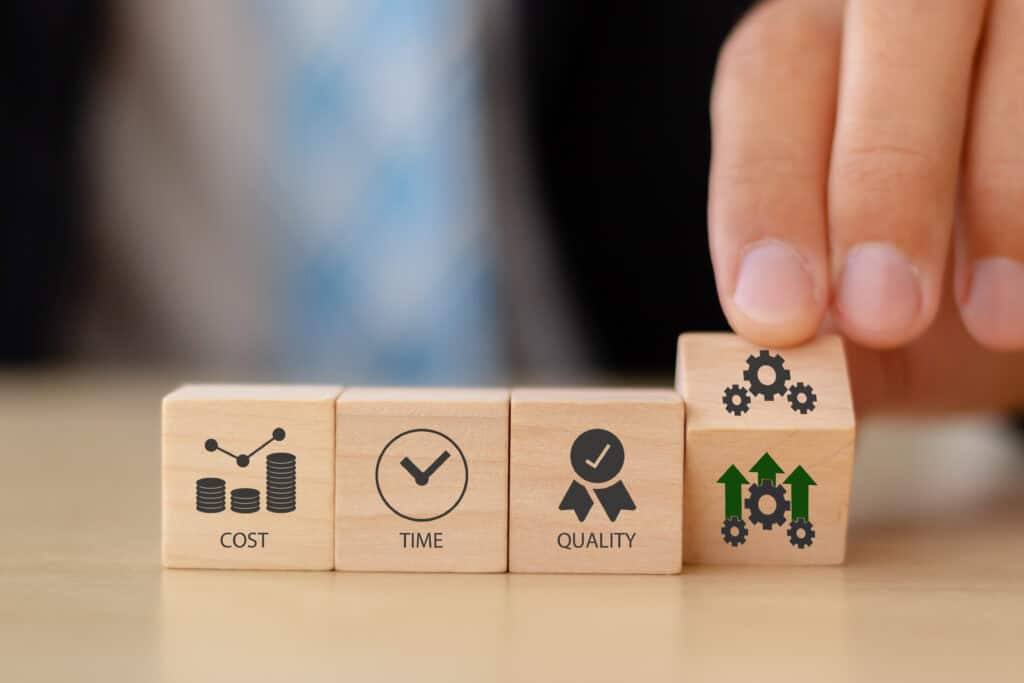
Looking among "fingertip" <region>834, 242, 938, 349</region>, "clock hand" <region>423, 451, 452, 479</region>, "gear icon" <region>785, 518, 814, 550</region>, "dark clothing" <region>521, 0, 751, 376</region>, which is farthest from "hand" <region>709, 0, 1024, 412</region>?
"dark clothing" <region>521, 0, 751, 376</region>

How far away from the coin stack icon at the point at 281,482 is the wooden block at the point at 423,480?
0.03m

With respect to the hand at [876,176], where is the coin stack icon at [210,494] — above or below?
below

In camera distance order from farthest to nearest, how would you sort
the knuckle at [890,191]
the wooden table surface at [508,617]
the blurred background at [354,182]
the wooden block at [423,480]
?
the blurred background at [354,182]
the knuckle at [890,191]
the wooden block at [423,480]
the wooden table surface at [508,617]

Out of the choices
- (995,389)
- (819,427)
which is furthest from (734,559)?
(995,389)

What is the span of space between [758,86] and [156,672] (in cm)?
68

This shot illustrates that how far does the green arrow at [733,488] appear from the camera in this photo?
28.1 inches

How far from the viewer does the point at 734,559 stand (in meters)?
0.72

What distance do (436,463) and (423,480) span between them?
1 cm

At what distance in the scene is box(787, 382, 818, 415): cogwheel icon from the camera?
72cm

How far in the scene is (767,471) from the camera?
0.71 metres

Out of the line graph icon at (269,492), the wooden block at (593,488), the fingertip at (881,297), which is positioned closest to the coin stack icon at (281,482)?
the line graph icon at (269,492)

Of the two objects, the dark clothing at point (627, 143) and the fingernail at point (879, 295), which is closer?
the fingernail at point (879, 295)

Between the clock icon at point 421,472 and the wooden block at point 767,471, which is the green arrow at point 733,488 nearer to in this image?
the wooden block at point 767,471

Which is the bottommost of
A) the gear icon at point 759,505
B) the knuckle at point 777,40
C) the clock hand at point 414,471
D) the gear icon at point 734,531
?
the gear icon at point 734,531
